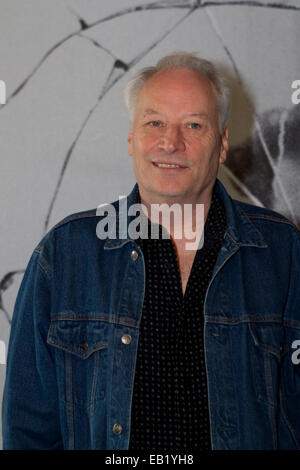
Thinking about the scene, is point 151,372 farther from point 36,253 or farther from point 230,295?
point 36,253

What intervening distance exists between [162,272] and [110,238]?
0.47 feet

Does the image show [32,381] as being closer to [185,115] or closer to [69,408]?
[69,408]

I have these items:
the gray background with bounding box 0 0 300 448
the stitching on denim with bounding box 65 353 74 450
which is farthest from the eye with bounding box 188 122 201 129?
the stitching on denim with bounding box 65 353 74 450

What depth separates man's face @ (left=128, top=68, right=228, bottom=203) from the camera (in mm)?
1296

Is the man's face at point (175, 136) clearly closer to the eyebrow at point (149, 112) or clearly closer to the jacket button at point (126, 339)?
the eyebrow at point (149, 112)

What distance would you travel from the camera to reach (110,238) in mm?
1316

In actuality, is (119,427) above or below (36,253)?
below

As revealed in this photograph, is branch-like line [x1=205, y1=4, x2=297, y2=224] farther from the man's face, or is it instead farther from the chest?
the chest

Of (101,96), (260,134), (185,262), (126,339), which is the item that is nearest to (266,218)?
(185,262)

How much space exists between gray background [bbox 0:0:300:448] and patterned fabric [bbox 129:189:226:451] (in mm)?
477

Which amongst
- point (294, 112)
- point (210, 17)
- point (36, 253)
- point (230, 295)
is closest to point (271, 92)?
point (294, 112)

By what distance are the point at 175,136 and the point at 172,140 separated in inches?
0.5

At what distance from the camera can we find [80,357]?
1257mm

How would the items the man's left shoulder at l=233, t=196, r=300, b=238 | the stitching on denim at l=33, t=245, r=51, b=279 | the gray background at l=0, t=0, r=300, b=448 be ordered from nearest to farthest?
the stitching on denim at l=33, t=245, r=51, b=279, the man's left shoulder at l=233, t=196, r=300, b=238, the gray background at l=0, t=0, r=300, b=448
